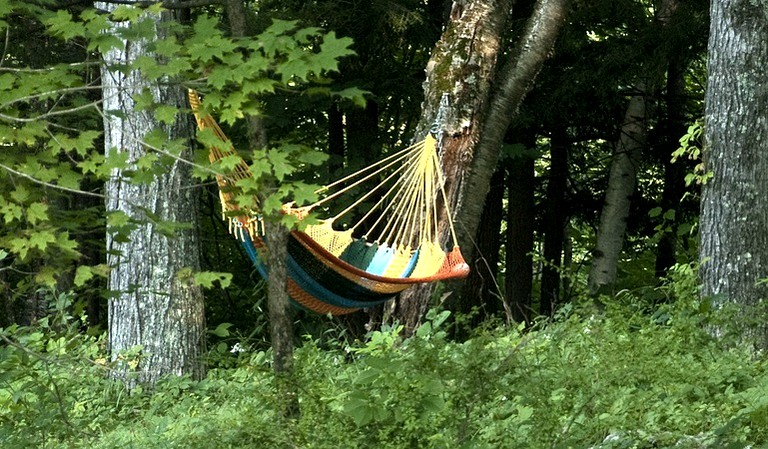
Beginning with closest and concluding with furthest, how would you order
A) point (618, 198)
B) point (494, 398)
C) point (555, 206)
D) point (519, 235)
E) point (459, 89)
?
point (494, 398) < point (459, 89) < point (618, 198) < point (519, 235) < point (555, 206)

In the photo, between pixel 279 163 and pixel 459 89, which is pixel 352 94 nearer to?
pixel 279 163

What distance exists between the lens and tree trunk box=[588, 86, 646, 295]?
9.43 metres

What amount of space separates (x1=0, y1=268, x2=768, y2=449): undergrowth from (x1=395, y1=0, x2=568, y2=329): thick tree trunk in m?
1.43

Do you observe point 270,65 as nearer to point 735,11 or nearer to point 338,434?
point 338,434

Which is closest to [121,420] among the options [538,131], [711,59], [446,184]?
[446,184]

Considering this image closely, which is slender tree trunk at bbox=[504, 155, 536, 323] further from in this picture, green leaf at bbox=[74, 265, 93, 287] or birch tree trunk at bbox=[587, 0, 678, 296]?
green leaf at bbox=[74, 265, 93, 287]

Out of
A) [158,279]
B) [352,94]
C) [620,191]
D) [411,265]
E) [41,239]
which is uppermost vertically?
[352,94]

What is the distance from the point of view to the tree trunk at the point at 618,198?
9430 mm

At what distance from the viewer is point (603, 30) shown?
989 centimetres

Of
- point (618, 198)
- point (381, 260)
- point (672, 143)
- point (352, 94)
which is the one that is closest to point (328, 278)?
point (381, 260)

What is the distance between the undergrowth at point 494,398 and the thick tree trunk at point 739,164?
1.15 feet

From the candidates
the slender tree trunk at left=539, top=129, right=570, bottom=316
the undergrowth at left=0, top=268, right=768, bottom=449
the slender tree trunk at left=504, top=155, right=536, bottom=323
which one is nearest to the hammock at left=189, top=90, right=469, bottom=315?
the undergrowth at left=0, top=268, right=768, bottom=449

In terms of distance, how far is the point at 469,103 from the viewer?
20.6 feet

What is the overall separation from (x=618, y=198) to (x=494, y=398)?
6.12 m
